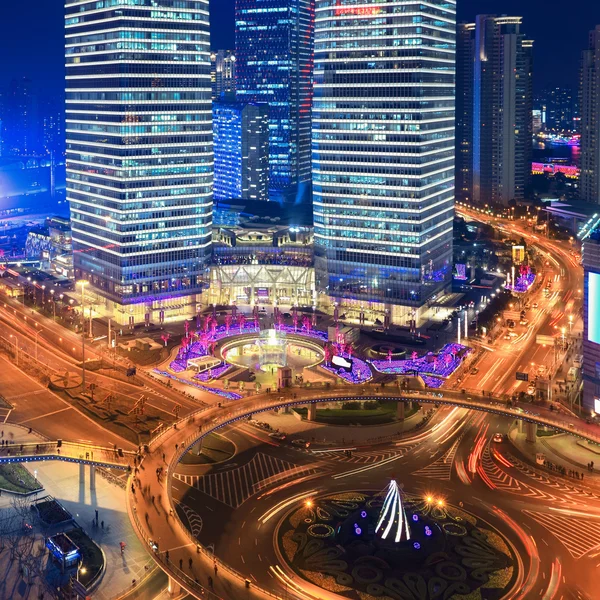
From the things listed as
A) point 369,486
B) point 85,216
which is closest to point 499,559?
point 369,486

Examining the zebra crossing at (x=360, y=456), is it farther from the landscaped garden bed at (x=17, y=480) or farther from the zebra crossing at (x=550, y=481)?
the landscaped garden bed at (x=17, y=480)

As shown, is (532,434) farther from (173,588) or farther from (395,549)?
(173,588)

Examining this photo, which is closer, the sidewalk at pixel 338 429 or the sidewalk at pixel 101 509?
the sidewalk at pixel 101 509

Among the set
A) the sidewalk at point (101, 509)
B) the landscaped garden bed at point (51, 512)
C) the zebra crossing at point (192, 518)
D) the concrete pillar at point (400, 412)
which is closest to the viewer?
the sidewalk at point (101, 509)

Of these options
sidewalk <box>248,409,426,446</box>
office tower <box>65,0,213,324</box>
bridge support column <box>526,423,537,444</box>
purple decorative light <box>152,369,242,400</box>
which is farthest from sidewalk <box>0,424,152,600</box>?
office tower <box>65,0,213,324</box>

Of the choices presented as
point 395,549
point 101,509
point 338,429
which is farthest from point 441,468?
point 101,509

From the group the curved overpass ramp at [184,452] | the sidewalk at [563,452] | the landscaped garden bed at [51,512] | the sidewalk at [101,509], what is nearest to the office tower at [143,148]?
the curved overpass ramp at [184,452]

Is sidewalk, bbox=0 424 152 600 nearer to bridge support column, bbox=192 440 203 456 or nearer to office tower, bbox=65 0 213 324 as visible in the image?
bridge support column, bbox=192 440 203 456

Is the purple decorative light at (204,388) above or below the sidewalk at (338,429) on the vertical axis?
above
